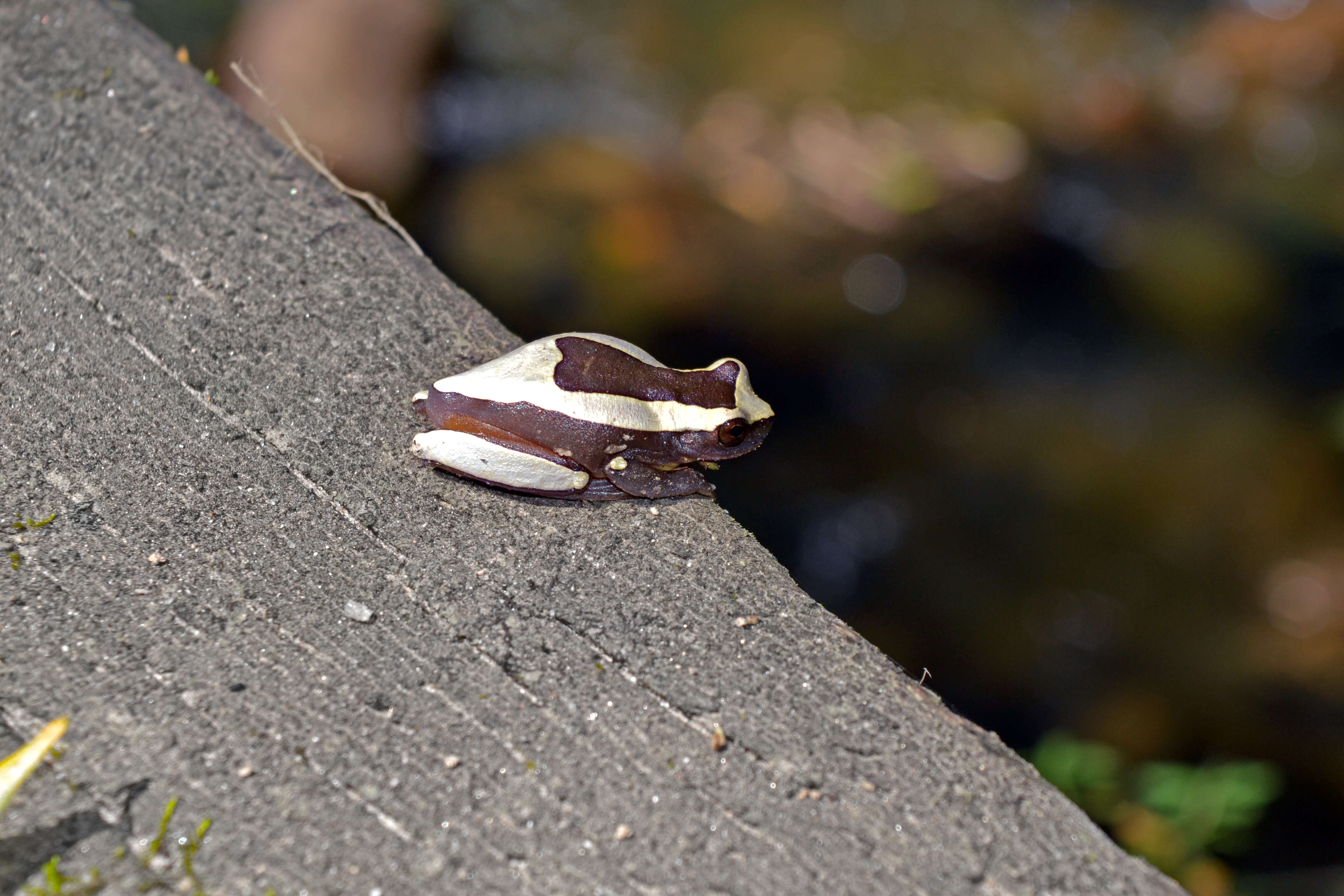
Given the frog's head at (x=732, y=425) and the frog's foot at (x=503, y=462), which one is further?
the frog's head at (x=732, y=425)

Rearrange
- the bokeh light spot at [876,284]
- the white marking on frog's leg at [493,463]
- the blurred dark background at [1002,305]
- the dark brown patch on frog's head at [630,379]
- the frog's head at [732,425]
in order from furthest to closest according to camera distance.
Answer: the bokeh light spot at [876,284], the blurred dark background at [1002,305], the frog's head at [732,425], the dark brown patch on frog's head at [630,379], the white marking on frog's leg at [493,463]

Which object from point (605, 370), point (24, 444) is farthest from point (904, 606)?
point (24, 444)

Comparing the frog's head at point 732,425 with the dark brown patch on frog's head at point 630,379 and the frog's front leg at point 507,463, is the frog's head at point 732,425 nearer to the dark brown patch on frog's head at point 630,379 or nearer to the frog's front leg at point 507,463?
the dark brown patch on frog's head at point 630,379

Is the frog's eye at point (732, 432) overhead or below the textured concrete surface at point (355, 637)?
overhead

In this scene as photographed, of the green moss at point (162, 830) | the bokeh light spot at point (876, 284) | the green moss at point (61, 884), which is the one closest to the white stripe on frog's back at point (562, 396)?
the green moss at point (162, 830)

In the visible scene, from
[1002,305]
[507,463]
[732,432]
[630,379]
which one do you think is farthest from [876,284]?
[507,463]

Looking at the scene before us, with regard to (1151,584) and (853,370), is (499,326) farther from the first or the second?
(1151,584)

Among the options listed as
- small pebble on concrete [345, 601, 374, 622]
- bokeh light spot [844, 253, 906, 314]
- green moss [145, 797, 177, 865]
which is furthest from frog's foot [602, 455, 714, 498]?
Result: bokeh light spot [844, 253, 906, 314]

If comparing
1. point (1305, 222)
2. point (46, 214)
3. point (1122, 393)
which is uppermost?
point (1305, 222)
